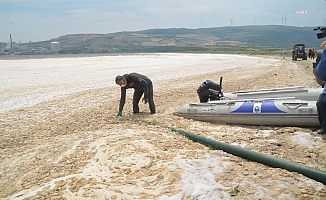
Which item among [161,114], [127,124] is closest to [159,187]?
[127,124]

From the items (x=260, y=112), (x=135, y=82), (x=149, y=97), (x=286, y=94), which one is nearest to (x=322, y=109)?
(x=260, y=112)

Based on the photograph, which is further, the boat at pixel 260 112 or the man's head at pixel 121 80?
the man's head at pixel 121 80

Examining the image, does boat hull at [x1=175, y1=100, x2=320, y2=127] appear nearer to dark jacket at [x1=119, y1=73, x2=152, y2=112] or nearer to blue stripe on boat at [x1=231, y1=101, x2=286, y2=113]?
blue stripe on boat at [x1=231, y1=101, x2=286, y2=113]

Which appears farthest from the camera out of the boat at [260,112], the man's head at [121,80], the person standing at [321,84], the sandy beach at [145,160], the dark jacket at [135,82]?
the dark jacket at [135,82]

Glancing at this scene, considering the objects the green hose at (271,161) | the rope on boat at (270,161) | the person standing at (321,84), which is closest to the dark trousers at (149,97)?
the rope on boat at (270,161)

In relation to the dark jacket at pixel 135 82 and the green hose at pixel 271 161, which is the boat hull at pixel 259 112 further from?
the green hose at pixel 271 161

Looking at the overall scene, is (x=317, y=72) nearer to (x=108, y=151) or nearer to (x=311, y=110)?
(x=311, y=110)

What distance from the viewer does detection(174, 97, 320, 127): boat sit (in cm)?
686

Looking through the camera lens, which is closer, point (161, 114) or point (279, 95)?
point (279, 95)

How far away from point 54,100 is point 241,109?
9.07m

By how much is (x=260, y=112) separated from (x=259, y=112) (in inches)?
0.9

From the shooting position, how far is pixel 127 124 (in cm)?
794

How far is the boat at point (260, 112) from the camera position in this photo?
22.5 feet

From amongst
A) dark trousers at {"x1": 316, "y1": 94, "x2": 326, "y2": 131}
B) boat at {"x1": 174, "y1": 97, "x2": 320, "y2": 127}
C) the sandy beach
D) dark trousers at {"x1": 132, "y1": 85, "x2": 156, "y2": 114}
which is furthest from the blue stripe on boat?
dark trousers at {"x1": 132, "y1": 85, "x2": 156, "y2": 114}
